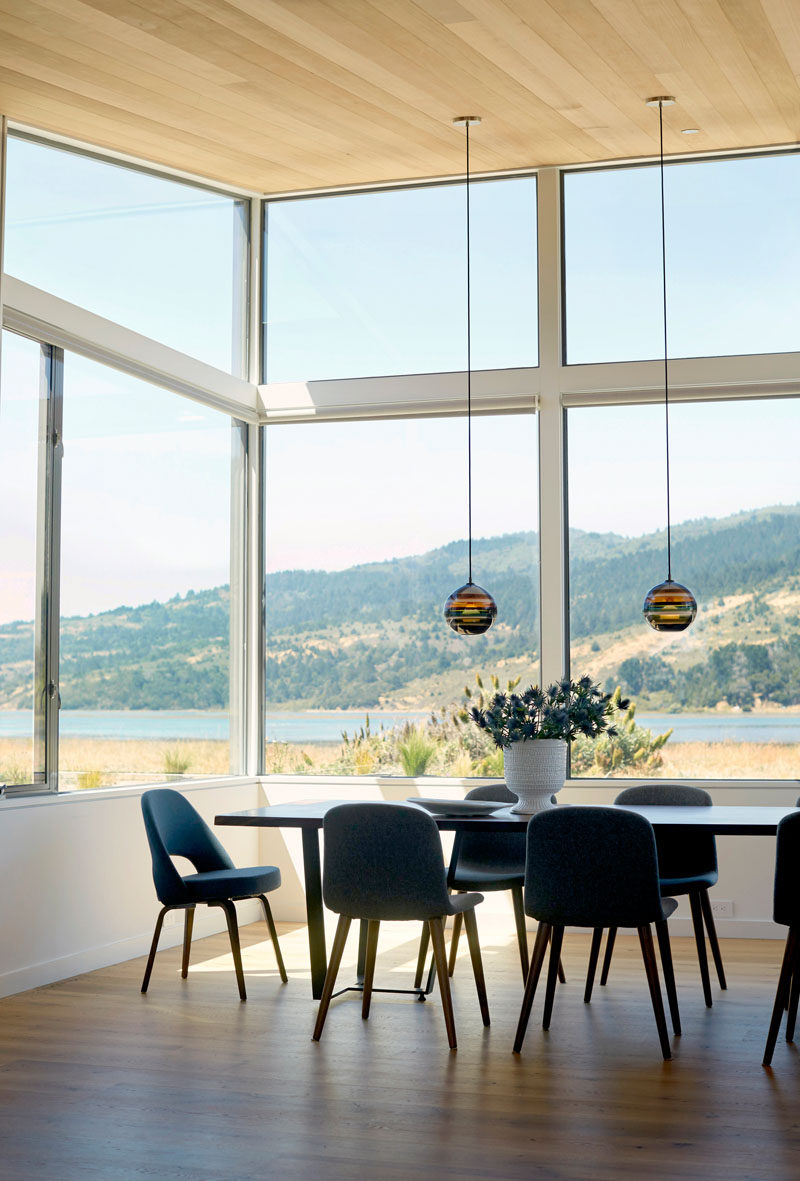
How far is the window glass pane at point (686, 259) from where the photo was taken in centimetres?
678

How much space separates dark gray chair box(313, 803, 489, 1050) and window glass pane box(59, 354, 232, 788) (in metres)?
1.85

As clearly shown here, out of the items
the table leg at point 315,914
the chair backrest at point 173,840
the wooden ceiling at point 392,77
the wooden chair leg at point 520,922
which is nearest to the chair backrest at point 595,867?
the wooden chair leg at point 520,922

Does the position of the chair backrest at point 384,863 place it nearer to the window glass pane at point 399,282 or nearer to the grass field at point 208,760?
the grass field at point 208,760

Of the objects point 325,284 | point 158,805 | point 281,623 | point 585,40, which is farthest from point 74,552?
point 585,40

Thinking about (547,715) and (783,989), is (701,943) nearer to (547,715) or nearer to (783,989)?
(783,989)

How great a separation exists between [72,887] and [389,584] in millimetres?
2551

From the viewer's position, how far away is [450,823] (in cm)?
475

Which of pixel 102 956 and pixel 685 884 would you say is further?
pixel 102 956

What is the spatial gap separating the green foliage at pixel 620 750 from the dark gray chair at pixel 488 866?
4.17ft

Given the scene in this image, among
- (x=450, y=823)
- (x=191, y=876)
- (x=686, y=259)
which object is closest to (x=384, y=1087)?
(x=450, y=823)

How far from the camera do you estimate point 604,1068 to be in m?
4.11

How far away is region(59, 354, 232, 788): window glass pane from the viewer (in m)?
5.99

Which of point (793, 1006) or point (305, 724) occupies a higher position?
point (305, 724)

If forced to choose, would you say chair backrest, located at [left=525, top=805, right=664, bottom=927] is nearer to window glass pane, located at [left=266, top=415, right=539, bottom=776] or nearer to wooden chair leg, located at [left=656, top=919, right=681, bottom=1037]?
wooden chair leg, located at [left=656, top=919, right=681, bottom=1037]
